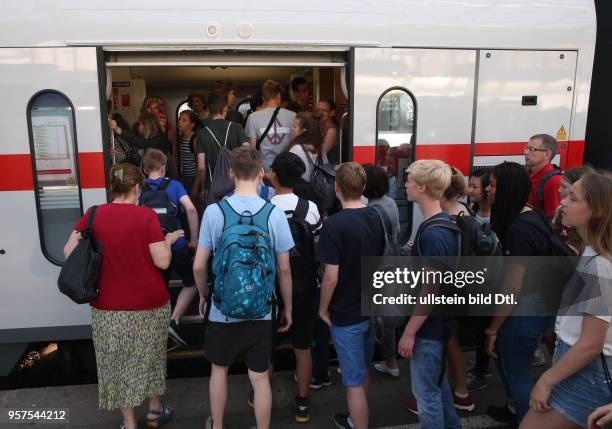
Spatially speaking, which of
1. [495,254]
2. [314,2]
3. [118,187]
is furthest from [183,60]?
[495,254]

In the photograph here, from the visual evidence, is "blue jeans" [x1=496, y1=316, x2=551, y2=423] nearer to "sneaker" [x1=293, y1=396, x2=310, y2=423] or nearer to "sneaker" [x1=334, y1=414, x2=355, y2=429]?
"sneaker" [x1=334, y1=414, x2=355, y2=429]

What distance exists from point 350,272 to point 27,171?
2285mm

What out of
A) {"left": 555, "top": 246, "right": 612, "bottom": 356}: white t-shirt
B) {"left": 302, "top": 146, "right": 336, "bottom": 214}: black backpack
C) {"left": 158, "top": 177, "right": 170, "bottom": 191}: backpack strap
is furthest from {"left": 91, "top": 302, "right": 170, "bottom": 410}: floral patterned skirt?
{"left": 555, "top": 246, "right": 612, "bottom": 356}: white t-shirt

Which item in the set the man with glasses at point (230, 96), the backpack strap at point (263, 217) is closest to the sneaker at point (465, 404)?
the backpack strap at point (263, 217)

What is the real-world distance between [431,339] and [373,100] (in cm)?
187

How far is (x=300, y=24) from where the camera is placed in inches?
135

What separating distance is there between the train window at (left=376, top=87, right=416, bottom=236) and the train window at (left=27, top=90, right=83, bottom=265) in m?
2.16

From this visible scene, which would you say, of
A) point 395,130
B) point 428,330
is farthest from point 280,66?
point 428,330

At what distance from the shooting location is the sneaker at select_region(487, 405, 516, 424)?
3.13 metres

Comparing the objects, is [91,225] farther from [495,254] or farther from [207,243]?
[495,254]

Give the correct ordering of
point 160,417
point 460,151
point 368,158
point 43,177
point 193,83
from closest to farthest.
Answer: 1. point 160,417
2. point 43,177
3. point 368,158
4. point 460,151
5. point 193,83

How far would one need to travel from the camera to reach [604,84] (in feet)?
13.7

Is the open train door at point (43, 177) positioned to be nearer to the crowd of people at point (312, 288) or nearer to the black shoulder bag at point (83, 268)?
the crowd of people at point (312, 288)

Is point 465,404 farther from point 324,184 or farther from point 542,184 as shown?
point 324,184
